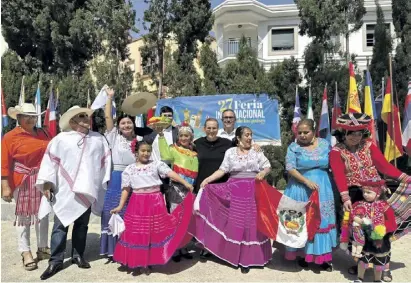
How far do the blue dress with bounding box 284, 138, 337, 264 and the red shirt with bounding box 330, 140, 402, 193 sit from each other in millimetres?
170

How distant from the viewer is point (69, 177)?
4129 millimetres

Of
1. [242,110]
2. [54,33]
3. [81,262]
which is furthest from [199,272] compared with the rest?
[54,33]

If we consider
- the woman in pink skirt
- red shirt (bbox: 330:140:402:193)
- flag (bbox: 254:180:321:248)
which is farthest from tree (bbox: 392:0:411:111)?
the woman in pink skirt

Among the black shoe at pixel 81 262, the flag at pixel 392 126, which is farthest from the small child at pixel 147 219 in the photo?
the flag at pixel 392 126

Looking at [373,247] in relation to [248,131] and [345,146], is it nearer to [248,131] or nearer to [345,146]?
[345,146]

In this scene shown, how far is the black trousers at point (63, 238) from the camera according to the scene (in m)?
4.12

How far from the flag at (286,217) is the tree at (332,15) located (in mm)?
8773

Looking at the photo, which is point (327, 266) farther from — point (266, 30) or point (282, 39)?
point (266, 30)

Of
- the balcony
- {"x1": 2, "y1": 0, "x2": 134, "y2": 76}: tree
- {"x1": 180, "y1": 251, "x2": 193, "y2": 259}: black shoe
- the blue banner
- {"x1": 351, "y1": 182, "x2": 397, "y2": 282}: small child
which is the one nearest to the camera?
{"x1": 351, "y1": 182, "x2": 397, "y2": 282}: small child

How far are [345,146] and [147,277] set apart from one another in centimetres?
252

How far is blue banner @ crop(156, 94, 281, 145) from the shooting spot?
39.8 ft

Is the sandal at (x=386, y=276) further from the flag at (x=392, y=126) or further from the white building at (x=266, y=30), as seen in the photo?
the white building at (x=266, y=30)

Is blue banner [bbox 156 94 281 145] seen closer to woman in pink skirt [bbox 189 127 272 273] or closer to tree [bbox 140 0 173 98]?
tree [bbox 140 0 173 98]

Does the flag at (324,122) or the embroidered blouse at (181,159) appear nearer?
the embroidered blouse at (181,159)
